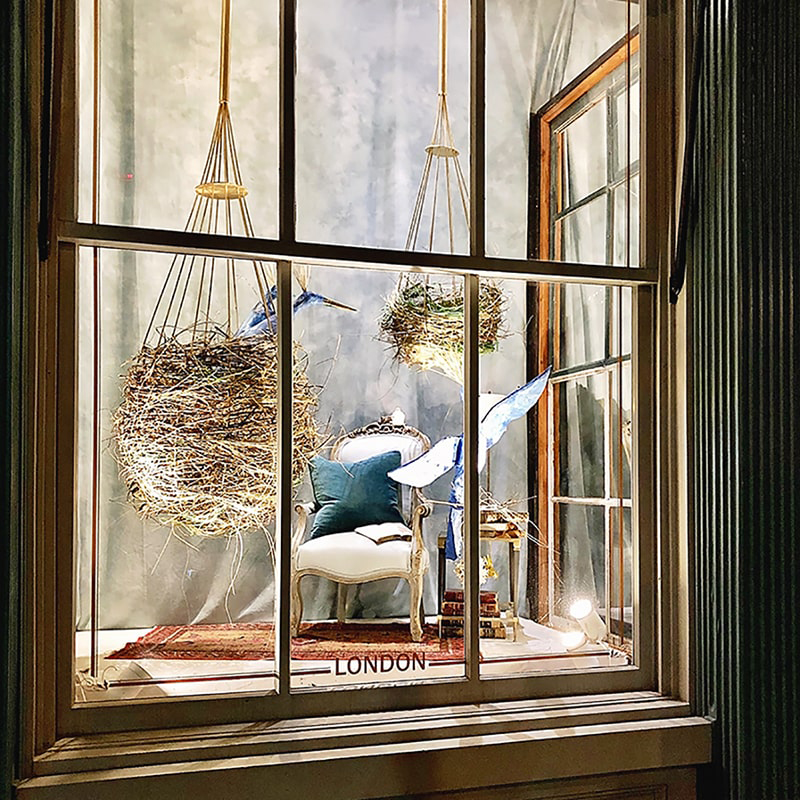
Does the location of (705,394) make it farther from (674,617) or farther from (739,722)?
(739,722)

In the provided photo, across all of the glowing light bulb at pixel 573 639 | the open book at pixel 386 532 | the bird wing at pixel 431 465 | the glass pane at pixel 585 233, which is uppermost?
the glass pane at pixel 585 233

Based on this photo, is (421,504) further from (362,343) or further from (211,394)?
(211,394)

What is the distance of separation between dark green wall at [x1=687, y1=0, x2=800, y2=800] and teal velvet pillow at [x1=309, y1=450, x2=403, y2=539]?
70 centimetres

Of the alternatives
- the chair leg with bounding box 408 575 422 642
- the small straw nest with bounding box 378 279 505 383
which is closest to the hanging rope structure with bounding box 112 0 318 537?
the small straw nest with bounding box 378 279 505 383

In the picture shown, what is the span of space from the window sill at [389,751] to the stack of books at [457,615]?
0.15 meters

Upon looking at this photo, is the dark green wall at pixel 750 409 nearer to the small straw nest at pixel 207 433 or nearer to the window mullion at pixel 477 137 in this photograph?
the window mullion at pixel 477 137

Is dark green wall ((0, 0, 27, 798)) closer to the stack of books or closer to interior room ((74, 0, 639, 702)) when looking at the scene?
interior room ((74, 0, 639, 702))

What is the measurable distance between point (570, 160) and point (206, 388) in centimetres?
96

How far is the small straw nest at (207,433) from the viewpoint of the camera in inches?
74.7

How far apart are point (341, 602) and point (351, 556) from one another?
0.33 feet

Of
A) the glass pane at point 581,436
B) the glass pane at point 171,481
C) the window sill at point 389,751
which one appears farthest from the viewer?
the glass pane at point 581,436

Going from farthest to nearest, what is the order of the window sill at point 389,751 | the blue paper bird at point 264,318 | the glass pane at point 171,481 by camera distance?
the blue paper bird at point 264,318, the glass pane at point 171,481, the window sill at point 389,751

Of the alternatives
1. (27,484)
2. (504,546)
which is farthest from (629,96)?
(27,484)

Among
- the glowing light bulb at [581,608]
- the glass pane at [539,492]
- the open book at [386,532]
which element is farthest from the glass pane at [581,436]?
the open book at [386,532]
